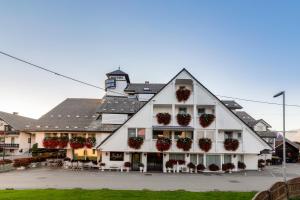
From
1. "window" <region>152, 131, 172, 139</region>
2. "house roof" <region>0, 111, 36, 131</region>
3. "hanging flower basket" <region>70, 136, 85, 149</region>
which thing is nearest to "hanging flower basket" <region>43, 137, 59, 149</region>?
"hanging flower basket" <region>70, 136, 85, 149</region>

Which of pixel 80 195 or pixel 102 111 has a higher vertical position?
pixel 102 111

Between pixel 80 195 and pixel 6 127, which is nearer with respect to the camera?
pixel 80 195

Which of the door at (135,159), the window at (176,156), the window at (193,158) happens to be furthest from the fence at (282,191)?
the door at (135,159)

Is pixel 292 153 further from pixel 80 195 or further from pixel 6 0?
pixel 6 0

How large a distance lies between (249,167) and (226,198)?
76.3ft

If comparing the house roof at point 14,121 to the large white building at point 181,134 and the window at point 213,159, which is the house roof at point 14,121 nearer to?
the large white building at point 181,134

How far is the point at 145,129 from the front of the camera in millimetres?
38375

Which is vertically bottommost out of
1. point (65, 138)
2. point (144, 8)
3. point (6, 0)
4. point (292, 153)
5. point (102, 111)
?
point (292, 153)

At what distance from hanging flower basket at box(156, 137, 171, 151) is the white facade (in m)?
0.48

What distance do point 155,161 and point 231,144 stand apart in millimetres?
9450

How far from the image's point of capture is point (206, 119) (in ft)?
125

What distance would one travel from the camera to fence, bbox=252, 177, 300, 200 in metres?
14.4

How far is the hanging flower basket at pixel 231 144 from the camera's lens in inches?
1478

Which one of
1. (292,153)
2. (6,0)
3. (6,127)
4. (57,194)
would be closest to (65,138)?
(57,194)
